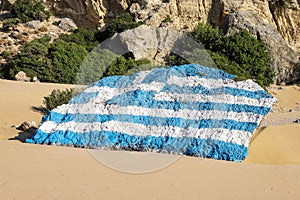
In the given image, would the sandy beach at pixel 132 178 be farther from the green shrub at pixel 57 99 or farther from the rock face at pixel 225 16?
the rock face at pixel 225 16

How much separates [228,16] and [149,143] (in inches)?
518

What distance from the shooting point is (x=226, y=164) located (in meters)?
4.88

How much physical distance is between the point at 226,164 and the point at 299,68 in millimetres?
12875

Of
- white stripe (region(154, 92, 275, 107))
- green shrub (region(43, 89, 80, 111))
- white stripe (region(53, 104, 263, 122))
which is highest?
white stripe (region(154, 92, 275, 107))

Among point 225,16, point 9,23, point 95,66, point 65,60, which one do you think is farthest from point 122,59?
point 9,23

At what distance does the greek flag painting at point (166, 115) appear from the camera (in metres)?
5.42

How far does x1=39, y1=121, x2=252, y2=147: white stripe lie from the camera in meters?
5.45

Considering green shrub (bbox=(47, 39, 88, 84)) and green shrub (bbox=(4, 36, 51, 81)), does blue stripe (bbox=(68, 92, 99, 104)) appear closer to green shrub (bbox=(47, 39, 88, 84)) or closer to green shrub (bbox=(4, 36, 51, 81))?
green shrub (bbox=(47, 39, 88, 84))

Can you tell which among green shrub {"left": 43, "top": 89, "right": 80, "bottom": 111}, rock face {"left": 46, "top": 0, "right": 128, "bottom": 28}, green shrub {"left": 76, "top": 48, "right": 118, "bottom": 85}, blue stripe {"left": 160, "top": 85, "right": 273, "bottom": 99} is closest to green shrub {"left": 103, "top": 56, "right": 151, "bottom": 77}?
green shrub {"left": 76, "top": 48, "right": 118, "bottom": 85}

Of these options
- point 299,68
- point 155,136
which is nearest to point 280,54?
point 299,68

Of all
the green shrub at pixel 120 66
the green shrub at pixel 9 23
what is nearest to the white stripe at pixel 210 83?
the green shrub at pixel 120 66

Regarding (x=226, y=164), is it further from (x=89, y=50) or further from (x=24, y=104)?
(x=89, y=50)

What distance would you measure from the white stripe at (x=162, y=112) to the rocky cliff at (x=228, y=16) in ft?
36.2

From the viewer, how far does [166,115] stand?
19.2ft
